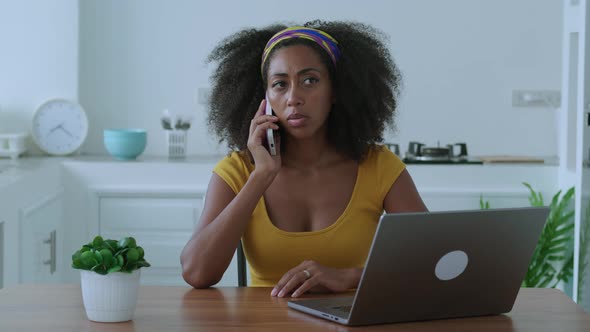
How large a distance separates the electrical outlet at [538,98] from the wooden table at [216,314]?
7.66ft

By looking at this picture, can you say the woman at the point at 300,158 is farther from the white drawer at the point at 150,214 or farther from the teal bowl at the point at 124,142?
the teal bowl at the point at 124,142

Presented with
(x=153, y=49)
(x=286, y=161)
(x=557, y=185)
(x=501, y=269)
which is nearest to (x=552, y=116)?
(x=557, y=185)

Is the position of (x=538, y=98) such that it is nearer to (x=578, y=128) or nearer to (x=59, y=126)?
(x=578, y=128)

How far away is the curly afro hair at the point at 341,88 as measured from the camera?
2.23 metres

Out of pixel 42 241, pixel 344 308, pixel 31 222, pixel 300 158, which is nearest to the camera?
pixel 344 308

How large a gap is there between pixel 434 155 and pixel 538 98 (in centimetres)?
62

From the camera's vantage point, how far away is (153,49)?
13.4 feet

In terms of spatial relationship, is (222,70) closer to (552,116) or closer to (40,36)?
(40,36)

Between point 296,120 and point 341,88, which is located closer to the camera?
point 296,120

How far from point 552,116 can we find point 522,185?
1.71 feet

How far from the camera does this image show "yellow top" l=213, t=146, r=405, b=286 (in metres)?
2.08

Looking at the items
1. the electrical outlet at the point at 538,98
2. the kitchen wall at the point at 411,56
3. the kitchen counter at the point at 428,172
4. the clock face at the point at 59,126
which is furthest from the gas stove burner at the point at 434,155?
the clock face at the point at 59,126

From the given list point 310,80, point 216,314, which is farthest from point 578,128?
point 216,314

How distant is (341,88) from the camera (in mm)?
2221
